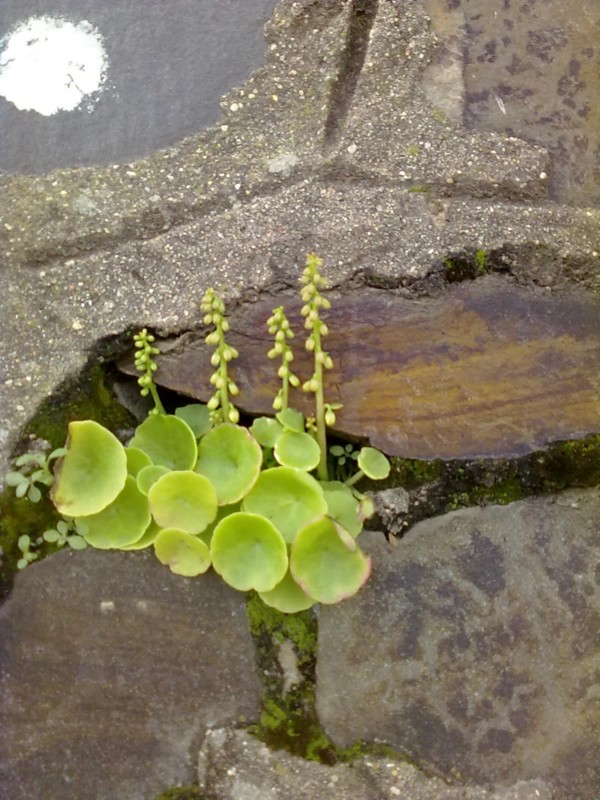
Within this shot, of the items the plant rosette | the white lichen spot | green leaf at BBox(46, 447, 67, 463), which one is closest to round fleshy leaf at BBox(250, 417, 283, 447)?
the plant rosette

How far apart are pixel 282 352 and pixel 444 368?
0.34 meters

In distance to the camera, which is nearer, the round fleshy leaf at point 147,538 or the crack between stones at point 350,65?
the round fleshy leaf at point 147,538

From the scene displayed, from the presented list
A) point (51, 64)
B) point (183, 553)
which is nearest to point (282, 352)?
point (183, 553)

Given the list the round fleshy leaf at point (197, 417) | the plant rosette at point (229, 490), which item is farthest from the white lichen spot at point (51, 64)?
the round fleshy leaf at point (197, 417)

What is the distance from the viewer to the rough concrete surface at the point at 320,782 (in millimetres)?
1455

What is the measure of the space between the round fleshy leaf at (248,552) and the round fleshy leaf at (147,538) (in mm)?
130

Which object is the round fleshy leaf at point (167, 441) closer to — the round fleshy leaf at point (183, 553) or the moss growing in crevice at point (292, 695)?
the round fleshy leaf at point (183, 553)

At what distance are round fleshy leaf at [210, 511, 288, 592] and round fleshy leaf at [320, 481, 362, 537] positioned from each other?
13 centimetres

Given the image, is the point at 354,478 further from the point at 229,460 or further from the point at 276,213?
the point at 276,213

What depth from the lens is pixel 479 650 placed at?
1523mm

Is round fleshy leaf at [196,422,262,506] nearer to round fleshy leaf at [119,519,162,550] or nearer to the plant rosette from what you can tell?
the plant rosette

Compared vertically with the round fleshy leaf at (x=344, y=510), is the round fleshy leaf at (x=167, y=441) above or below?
above

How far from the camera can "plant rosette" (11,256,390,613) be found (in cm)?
149

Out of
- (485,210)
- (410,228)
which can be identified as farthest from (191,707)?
(485,210)
